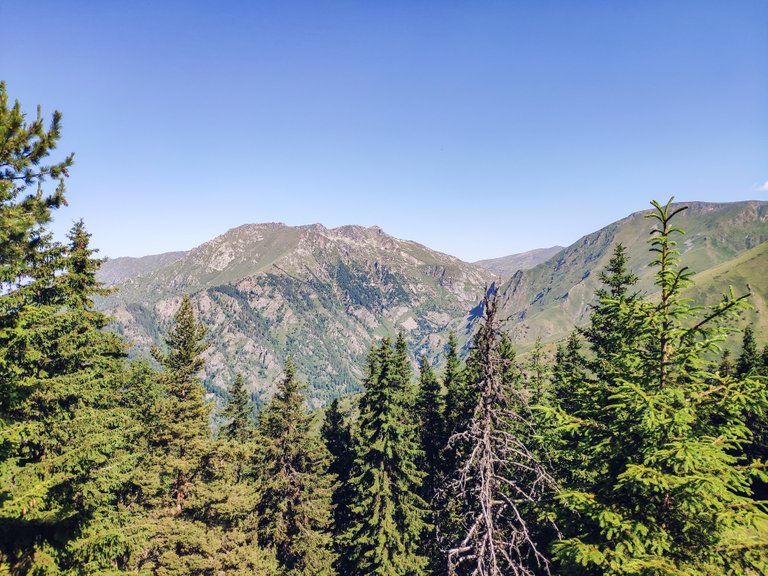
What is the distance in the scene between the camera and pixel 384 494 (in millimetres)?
27250

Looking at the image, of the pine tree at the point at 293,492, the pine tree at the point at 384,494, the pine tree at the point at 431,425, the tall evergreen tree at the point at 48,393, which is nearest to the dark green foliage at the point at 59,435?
the tall evergreen tree at the point at 48,393

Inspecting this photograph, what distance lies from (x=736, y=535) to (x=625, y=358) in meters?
4.47

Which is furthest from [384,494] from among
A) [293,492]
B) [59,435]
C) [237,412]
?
[237,412]

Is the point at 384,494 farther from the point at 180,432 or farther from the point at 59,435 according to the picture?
the point at 59,435

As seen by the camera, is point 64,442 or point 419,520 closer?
point 64,442

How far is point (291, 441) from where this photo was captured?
32.5 metres

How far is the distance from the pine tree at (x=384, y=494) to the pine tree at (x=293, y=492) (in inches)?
129

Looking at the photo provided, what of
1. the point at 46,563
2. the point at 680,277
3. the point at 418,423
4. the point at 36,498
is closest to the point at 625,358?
the point at 680,277

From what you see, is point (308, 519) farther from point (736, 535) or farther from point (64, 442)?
point (736, 535)

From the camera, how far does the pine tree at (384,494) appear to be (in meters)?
26.7

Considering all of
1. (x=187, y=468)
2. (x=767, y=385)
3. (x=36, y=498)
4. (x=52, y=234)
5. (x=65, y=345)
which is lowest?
(x=187, y=468)

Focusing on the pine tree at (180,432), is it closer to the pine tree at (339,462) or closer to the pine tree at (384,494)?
the pine tree at (384,494)

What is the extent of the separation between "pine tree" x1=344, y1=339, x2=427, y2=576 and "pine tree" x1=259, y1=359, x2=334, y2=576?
3.27 metres

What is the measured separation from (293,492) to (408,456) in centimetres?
991
